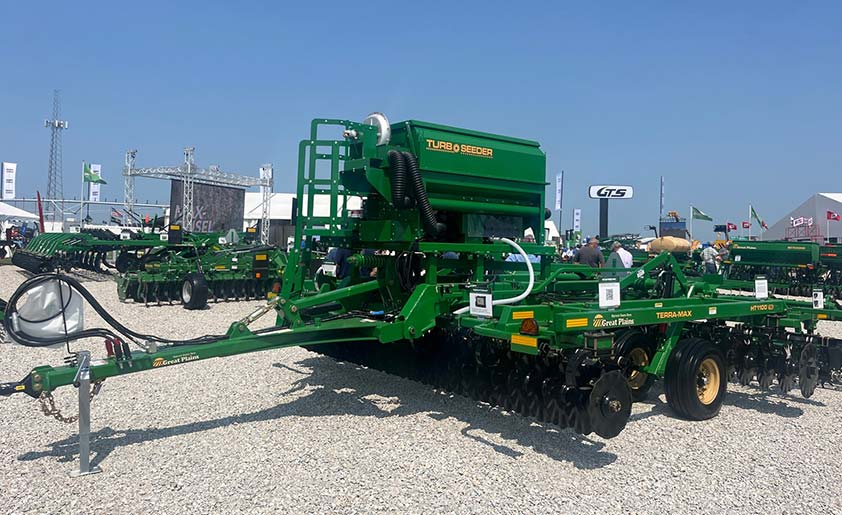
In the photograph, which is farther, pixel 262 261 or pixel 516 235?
pixel 262 261

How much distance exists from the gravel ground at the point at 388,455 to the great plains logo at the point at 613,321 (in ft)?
3.06

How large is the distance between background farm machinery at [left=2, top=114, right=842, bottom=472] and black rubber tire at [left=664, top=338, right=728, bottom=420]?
1 cm

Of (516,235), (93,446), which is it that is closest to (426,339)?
(516,235)

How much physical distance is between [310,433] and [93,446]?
153 cm

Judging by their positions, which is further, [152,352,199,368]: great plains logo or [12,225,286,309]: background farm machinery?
[12,225,286,309]: background farm machinery

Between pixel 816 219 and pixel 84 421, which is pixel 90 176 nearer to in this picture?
pixel 816 219

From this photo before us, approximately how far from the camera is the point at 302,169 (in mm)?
5926

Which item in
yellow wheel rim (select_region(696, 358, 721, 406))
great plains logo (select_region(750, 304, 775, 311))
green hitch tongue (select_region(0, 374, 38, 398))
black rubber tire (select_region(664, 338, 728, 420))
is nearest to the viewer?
green hitch tongue (select_region(0, 374, 38, 398))

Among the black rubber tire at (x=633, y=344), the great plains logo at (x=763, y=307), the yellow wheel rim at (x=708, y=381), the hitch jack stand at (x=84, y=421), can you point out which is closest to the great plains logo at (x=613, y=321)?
the black rubber tire at (x=633, y=344)

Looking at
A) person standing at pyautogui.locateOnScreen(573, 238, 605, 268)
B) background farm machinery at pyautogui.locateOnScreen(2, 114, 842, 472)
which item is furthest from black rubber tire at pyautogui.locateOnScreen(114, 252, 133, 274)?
background farm machinery at pyautogui.locateOnScreen(2, 114, 842, 472)

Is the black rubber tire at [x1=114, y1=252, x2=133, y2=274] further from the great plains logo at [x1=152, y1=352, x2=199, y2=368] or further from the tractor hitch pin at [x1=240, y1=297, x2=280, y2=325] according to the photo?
the great plains logo at [x1=152, y1=352, x2=199, y2=368]

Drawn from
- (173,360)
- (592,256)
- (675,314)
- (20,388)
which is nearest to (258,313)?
(173,360)

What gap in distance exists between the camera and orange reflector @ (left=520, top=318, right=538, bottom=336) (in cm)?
457

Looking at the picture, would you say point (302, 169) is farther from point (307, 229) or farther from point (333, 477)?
point (333, 477)
